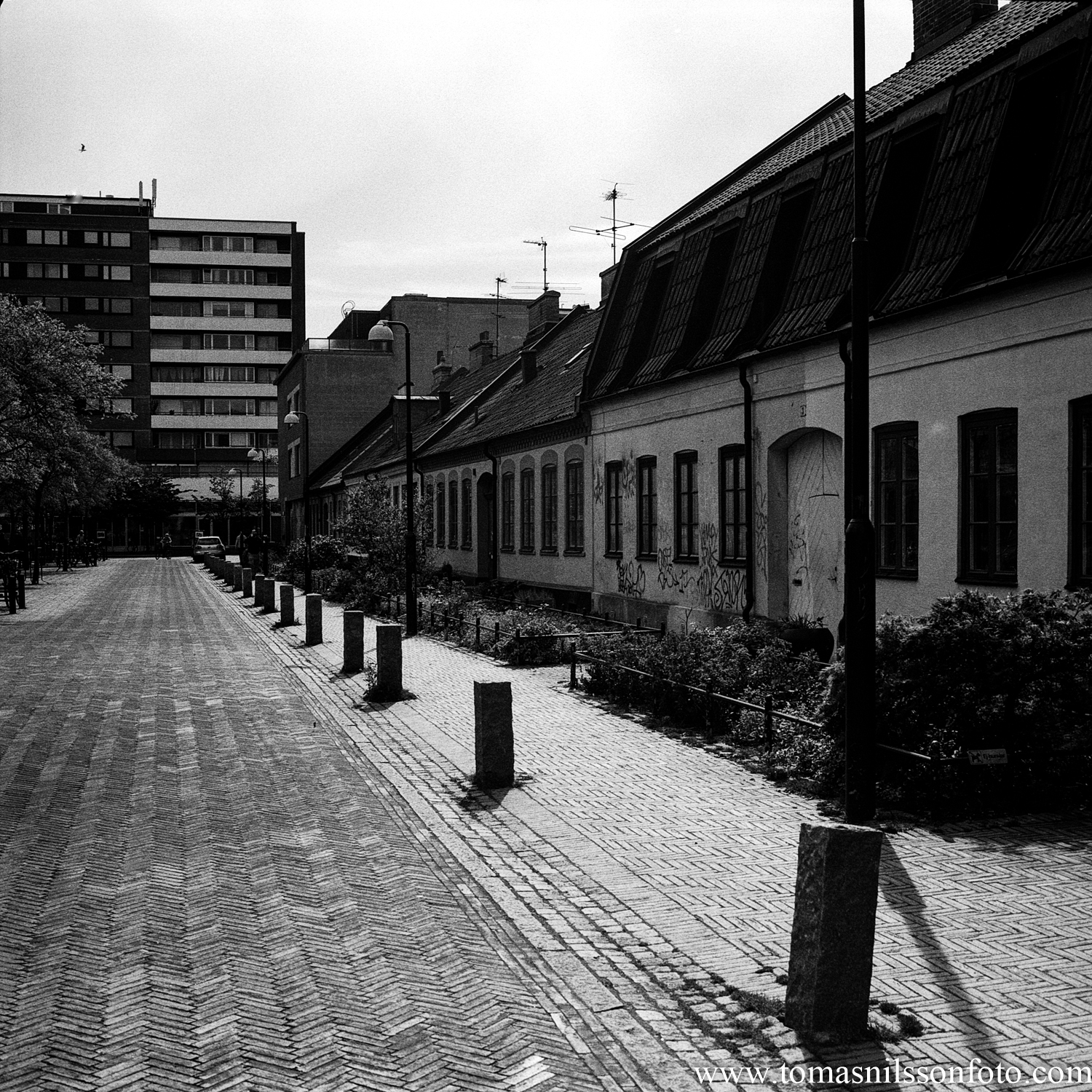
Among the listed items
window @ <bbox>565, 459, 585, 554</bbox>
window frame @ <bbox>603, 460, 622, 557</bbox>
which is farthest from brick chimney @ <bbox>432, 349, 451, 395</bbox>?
window frame @ <bbox>603, 460, 622, 557</bbox>

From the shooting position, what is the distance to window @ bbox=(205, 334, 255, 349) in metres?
108

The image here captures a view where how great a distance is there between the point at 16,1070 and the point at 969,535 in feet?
34.3

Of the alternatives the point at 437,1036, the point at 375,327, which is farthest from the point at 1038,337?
the point at 375,327

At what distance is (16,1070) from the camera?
4641 millimetres

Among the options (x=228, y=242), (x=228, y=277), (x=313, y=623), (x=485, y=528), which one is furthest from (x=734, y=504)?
(x=228, y=242)

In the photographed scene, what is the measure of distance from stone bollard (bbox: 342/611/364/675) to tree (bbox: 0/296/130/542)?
68.3 ft

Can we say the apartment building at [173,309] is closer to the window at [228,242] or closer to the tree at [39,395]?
the window at [228,242]

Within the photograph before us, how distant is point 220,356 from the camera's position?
10781 centimetres

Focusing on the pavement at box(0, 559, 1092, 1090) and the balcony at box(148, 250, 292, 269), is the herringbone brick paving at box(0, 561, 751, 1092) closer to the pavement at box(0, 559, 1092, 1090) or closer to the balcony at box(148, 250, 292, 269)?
the pavement at box(0, 559, 1092, 1090)

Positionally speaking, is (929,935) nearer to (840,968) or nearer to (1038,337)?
(840,968)

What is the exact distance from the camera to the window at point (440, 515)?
39219 mm

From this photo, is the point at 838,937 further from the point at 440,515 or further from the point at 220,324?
the point at 220,324

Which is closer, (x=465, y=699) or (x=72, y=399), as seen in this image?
(x=465, y=699)

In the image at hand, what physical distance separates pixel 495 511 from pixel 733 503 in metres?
14.6
